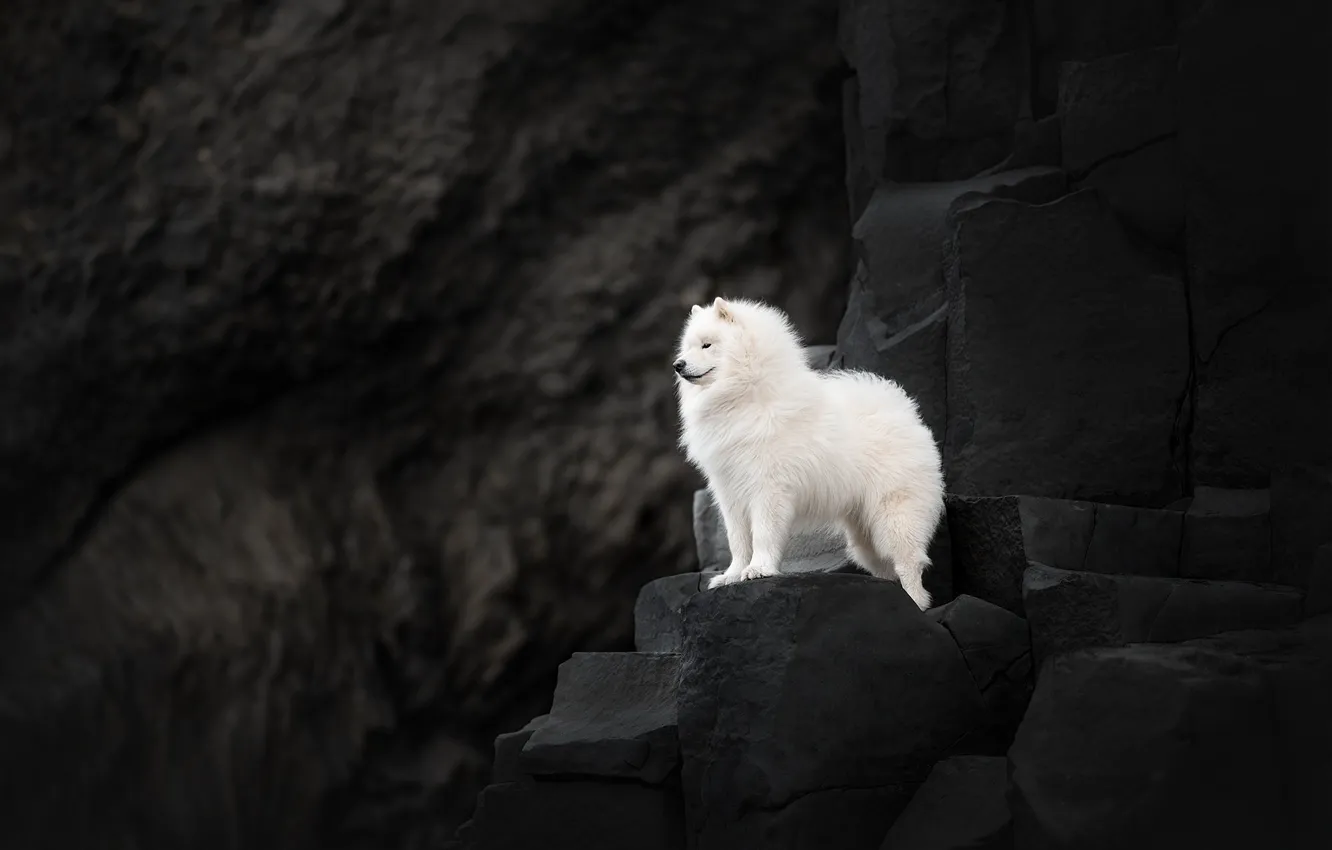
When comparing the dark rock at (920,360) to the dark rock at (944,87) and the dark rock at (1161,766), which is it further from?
the dark rock at (1161,766)

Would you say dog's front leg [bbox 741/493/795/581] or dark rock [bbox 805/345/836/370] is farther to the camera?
dark rock [bbox 805/345/836/370]

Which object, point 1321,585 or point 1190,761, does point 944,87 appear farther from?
point 1190,761

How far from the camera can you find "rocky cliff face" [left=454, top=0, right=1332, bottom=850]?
2744mm

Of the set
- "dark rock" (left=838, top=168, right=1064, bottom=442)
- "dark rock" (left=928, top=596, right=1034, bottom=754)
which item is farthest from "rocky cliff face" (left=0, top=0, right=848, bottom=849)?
"dark rock" (left=928, top=596, right=1034, bottom=754)

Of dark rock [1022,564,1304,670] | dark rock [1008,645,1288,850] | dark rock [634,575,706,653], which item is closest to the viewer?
dark rock [1008,645,1288,850]

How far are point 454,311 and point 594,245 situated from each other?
2.39 ft

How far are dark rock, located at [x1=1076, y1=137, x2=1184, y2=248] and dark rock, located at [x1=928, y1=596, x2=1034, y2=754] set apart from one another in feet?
5.05

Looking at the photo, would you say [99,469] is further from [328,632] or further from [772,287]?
[772,287]

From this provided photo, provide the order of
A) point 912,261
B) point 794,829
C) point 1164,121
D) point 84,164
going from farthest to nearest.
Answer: point 84,164 < point 912,261 < point 1164,121 < point 794,829

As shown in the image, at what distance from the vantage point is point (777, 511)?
3.33 meters

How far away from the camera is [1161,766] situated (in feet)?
8.73

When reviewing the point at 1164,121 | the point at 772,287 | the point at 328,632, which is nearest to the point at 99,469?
the point at 328,632

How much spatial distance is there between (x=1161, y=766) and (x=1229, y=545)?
1151 millimetres

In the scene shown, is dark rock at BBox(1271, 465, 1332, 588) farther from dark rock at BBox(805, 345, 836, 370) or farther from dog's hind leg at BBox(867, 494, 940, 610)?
dark rock at BBox(805, 345, 836, 370)
